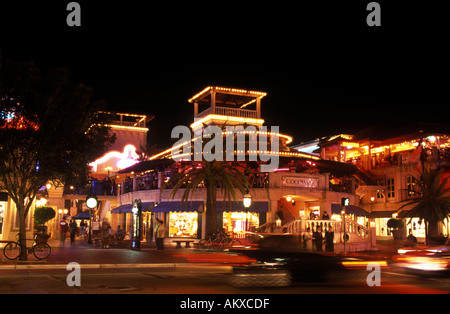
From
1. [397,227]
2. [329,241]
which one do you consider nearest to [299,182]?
[329,241]

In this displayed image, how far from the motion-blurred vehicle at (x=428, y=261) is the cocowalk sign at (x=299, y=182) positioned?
802 inches

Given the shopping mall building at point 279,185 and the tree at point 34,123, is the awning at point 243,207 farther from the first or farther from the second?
the tree at point 34,123

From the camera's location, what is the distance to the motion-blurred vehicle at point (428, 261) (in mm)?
13453

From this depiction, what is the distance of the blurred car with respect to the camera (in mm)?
11172

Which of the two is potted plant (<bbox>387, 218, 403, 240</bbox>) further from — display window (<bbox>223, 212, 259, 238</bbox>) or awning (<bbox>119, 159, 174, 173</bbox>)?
awning (<bbox>119, 159, 174, 173</bbox>)

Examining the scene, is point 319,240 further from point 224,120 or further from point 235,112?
point 235,112

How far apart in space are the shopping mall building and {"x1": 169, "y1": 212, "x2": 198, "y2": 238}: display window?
7 centimetres

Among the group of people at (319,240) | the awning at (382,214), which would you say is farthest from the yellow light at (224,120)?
the group of people at (319,240)

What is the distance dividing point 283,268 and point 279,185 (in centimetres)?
2346

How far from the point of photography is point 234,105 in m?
48.6

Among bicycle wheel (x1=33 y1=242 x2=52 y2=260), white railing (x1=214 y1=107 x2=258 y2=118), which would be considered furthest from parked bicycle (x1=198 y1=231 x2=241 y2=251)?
white railing (x1=214 y1=107 x2=258 y2=118)

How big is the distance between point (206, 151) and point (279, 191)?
854cm

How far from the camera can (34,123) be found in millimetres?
19188
